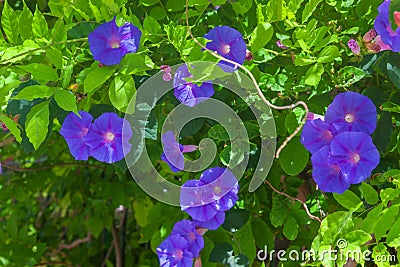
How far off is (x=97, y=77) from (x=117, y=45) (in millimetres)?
59

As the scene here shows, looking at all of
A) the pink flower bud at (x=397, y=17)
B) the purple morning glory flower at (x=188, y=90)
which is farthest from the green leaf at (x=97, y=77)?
the pink flower bud at (x=397, y=17)

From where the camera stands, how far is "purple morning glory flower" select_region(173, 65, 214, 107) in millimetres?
1004

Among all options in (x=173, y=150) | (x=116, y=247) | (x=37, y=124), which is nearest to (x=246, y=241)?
A: (x=173, y=150)

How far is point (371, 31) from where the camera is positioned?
1043 millimetres

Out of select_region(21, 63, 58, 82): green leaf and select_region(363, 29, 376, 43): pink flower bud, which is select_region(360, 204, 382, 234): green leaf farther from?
select_region(21, 63, 58, 82): green leaf

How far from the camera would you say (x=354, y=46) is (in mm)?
1039

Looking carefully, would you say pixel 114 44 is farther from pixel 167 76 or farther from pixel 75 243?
pixel 75 243

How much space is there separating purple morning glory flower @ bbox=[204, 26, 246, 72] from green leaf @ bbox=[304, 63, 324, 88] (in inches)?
4.1

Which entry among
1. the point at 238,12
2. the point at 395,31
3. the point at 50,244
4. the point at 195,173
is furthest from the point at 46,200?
the point at 395,31

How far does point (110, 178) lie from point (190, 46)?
2.94ft

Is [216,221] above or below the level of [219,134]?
below

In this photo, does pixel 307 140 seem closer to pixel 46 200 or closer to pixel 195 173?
pixel 195 173

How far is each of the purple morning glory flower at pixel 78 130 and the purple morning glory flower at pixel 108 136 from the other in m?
0.01

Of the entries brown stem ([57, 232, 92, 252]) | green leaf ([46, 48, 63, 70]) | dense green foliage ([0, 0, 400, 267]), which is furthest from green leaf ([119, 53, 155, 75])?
brown stem ([57, 232, 92, 252])
